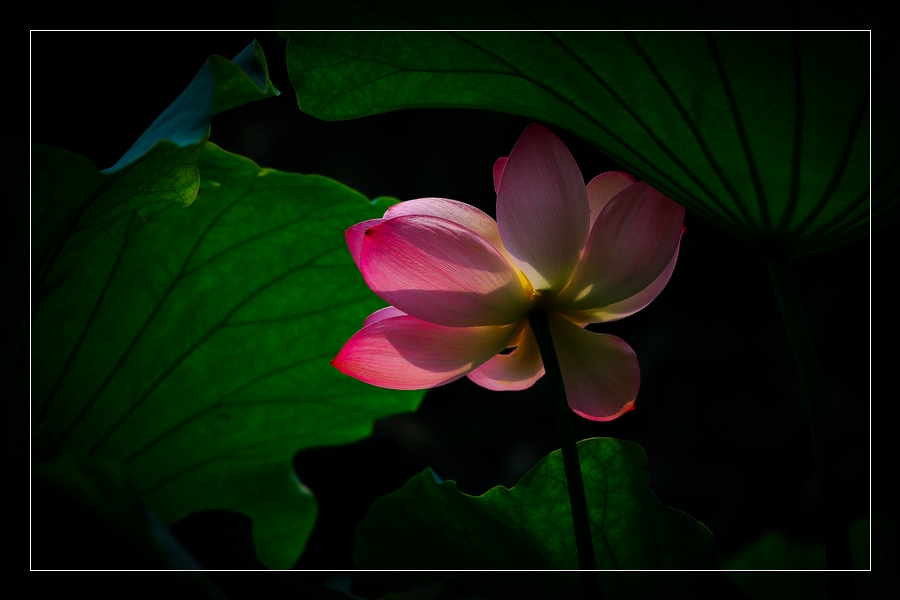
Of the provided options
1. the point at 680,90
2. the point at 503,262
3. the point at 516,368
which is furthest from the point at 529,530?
the point at 680,90

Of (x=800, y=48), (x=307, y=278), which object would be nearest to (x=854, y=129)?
(x=800, y=48)

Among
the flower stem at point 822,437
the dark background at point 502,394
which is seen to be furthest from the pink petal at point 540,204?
the dark background at point 502,394

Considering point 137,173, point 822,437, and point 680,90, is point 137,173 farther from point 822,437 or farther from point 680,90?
point 822,437

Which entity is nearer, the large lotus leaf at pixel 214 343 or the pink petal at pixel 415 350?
the pink petal at pixel 415 350

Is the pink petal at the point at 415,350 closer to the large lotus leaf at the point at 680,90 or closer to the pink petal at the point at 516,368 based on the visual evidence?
the pink petal at the point at 516,368
